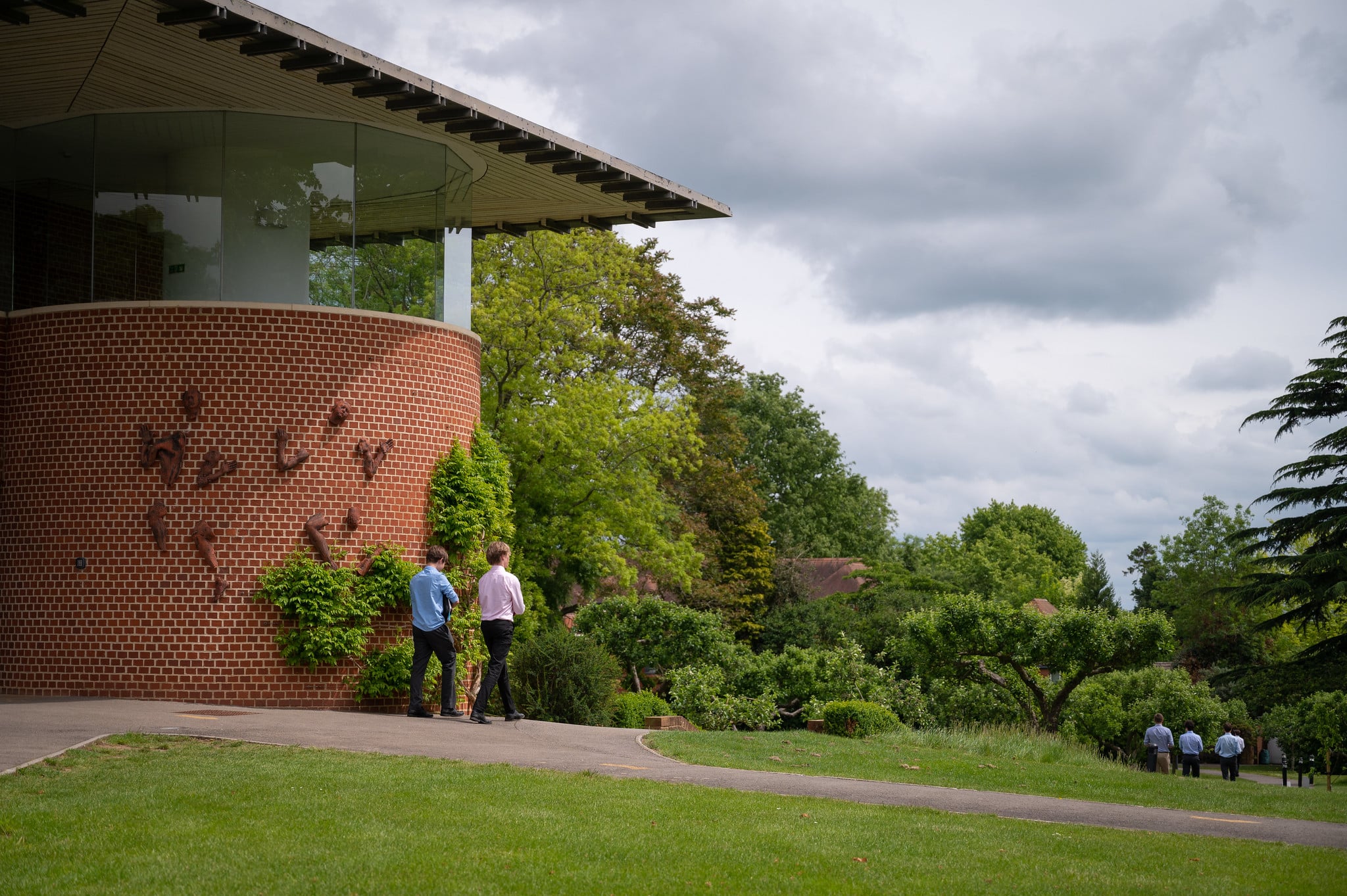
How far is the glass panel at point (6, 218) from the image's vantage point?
57.5 ft

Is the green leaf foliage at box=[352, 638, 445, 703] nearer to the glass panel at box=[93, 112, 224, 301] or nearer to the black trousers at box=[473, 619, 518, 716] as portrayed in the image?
the black trousers at box=[473, 619, 518, 716]

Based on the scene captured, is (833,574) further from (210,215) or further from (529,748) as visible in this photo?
(529,748)

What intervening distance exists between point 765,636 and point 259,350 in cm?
3201

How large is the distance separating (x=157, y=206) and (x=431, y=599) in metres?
6.63

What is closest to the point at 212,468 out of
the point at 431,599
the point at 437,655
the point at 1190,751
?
the point at 431,599

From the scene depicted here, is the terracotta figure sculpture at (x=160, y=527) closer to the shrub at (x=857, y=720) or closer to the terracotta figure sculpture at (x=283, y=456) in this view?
the terracotta figure sculpture at (x=283, y=456)

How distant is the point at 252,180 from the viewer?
667 inches

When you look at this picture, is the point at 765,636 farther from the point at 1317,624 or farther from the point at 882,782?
the point at 882,782

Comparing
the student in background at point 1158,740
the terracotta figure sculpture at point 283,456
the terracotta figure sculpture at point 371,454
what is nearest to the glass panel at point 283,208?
the terracotta figure sculpture at point 283,456

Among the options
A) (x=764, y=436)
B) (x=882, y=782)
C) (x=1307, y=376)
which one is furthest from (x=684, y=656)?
(x=764, y=436)

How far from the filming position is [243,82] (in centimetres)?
1609

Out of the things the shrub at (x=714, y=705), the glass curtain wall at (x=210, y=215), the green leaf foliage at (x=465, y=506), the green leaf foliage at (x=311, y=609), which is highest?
the glass curtain wall at (x=210, y=215)

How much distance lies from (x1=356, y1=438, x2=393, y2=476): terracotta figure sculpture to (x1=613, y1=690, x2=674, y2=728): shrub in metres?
5.09

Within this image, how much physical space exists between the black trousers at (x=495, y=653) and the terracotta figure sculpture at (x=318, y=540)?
3047 millimetres
